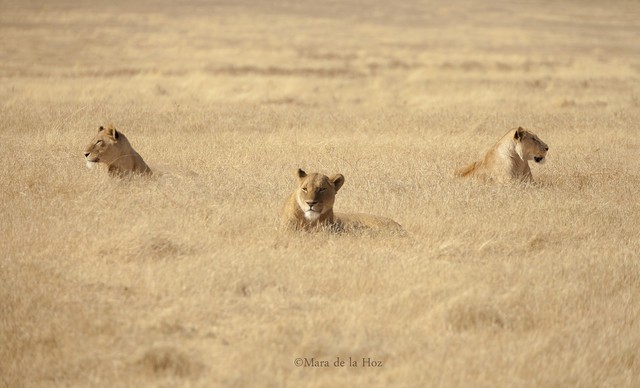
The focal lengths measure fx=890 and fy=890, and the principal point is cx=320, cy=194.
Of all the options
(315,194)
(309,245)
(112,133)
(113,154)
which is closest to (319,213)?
(315,194)

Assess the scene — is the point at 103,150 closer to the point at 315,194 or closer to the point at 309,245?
the point at 315,194

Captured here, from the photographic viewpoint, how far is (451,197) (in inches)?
401

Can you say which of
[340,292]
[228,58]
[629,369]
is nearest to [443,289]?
[340,292]

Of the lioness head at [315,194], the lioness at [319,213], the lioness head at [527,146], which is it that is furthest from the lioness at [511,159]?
the lioness head at [315,194]

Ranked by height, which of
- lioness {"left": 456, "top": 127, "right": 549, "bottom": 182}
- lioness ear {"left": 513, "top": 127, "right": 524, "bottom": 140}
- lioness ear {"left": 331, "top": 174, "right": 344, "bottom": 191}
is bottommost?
lioness {"left": 456, "top": 127, "right": 549, "bottom": 182}

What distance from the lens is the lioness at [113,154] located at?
10664mm

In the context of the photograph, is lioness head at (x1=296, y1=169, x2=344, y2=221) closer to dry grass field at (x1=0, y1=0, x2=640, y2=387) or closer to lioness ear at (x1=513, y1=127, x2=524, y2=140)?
dry grass field at (x1=0, y1=0, x2=640, y2=387)

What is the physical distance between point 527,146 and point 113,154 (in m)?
5.32

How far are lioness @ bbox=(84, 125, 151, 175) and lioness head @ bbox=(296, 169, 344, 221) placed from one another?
2979 millimetres

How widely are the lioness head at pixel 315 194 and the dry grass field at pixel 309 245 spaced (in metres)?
0.25

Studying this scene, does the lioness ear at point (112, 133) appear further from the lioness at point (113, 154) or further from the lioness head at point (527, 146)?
the lioness head at point (527, 146)

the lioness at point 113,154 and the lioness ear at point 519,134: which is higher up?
the lioness ear at point 519,134

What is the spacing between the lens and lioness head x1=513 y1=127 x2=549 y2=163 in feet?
38.3

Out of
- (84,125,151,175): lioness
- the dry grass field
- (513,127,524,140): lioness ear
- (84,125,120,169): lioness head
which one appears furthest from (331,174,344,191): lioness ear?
(513,127,524,140): lioness ear
